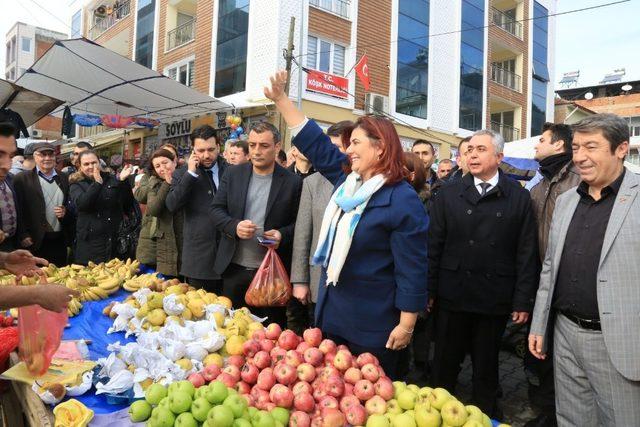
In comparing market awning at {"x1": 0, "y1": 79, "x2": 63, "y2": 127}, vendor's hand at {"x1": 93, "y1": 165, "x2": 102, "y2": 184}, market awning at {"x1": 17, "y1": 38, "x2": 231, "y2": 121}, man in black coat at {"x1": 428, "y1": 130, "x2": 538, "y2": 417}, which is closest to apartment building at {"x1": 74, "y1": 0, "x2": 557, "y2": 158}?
market awning at {"x1": 17, "y1": 38, "x2": 231, "y2": 121}

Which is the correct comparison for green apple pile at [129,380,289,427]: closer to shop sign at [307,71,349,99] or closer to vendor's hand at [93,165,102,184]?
vendor's hand at [93,165,102,184]

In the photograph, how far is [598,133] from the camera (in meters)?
2.44

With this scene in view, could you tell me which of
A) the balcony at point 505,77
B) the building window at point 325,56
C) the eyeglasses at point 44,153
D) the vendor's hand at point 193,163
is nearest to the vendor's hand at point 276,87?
the vendor's hand at point 193,163

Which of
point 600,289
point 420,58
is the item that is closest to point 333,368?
point 600,289

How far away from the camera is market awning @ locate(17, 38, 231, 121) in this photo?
928 cm

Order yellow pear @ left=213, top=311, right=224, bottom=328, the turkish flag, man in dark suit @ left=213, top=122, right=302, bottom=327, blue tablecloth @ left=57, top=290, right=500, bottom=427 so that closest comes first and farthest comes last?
blue tablecloth @ left=57, top=290, right=500, bottom=427
yellow pear @ left=213, top=311, right=224, bottom=328
man in dark suit @ left=213, top=122, right=302, bottom=327
the turkish flag

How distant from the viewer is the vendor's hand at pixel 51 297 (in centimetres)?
208

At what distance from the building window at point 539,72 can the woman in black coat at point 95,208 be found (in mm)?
23309

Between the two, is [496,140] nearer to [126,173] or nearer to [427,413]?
[427,413]

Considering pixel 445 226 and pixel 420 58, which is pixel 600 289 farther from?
pixel 420 58

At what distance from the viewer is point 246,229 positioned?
127 inches

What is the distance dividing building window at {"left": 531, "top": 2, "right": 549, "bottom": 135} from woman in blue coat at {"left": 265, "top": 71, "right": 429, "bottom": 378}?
24.2 metres

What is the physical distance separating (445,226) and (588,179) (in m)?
1.05

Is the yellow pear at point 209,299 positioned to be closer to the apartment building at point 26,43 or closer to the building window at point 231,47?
the building window at point 231,47
